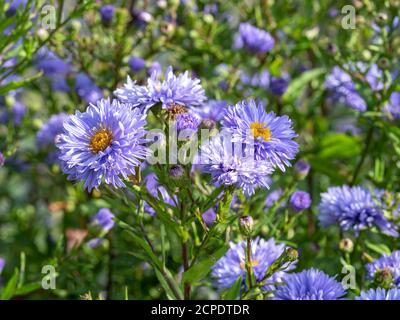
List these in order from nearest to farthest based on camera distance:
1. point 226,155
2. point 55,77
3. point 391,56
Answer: point 226,155
point 391,56
point 55,77

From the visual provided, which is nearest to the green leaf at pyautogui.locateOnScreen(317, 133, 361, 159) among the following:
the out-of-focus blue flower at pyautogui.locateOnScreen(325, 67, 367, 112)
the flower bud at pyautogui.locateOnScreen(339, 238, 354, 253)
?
the out-of-focus blue flower at pyautogui.locateOnScreen(325, 67, 367, 112)

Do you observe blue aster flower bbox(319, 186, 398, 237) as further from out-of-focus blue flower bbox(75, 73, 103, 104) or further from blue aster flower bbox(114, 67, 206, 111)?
out-of-focus blue flower bbox(75, 73, 103, 104)

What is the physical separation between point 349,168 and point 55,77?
0.81 meters

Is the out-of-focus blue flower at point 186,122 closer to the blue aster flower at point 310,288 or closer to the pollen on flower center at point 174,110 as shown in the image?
the pollen on flower center at point 174,110

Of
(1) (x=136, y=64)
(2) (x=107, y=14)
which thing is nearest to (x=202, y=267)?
(1) (x=136, y=64)

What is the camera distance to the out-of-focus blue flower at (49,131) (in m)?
1.66

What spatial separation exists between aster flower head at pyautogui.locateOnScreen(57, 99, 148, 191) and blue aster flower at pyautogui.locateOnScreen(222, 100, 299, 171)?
13 centimetres

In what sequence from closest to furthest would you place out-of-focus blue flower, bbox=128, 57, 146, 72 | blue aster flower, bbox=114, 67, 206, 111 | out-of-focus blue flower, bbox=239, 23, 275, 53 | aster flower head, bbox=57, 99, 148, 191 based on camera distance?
1. aster flower head, bbox=57, 99, 148, 191
2. blue aster flower, bbox=114, 67, 206, 111
3. out-of-focus blue flower, bbox=128, 57, 146, 72
4. out-of-focus blue flower, bbox=239, 23, 275, 53

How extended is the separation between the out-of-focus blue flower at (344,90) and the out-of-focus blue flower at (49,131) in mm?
637

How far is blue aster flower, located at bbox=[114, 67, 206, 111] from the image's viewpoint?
1020 millimetres

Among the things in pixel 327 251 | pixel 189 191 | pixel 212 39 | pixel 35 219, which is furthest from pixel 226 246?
pixel 35 219

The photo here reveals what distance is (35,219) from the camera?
6.42 feet
